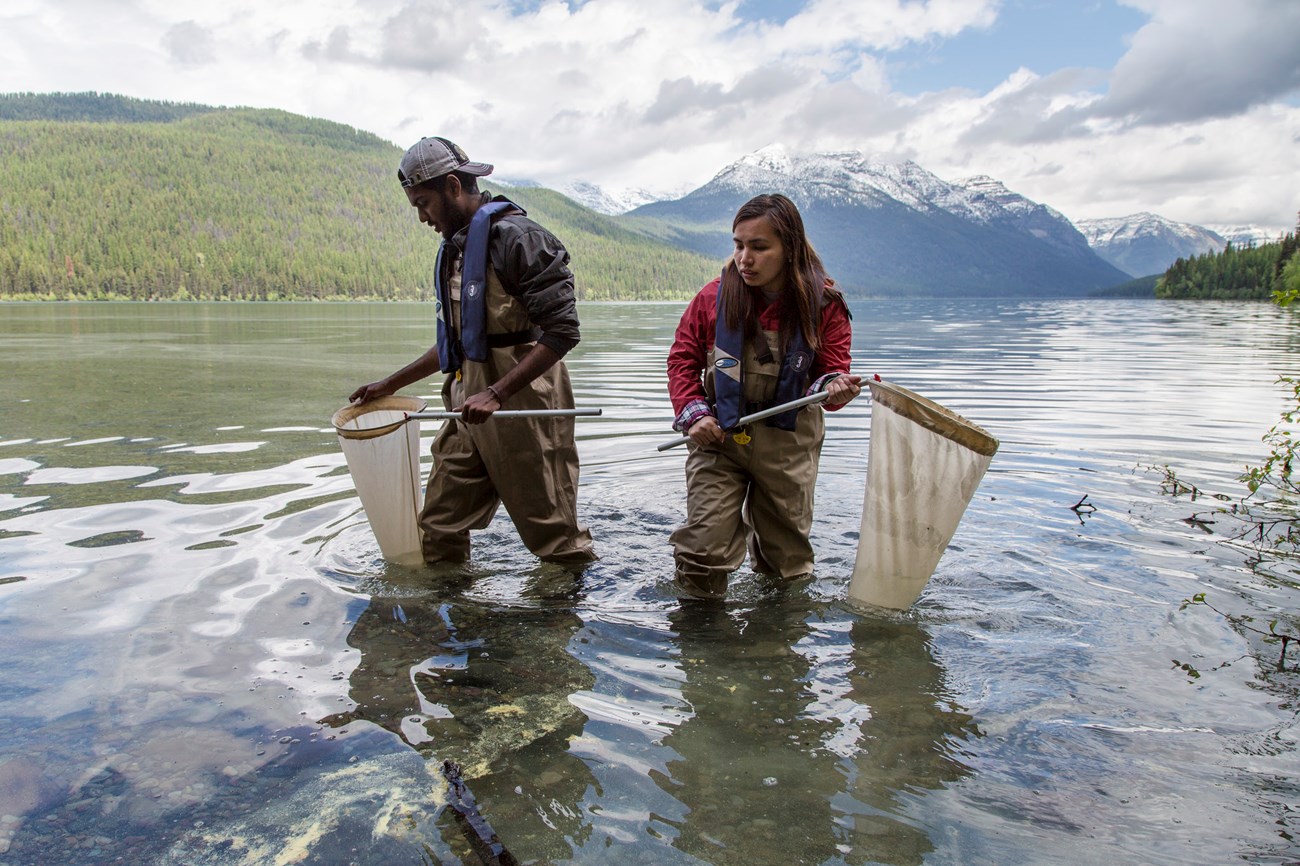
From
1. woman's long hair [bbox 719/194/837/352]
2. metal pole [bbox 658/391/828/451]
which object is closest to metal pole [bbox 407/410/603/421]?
metal pole [bbox 658/391/828/451]

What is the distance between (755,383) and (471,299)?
168cm

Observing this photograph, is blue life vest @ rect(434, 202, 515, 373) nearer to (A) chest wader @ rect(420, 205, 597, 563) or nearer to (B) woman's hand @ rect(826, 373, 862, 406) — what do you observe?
(A) chest wader @ rect(420, 205, 597, 563)

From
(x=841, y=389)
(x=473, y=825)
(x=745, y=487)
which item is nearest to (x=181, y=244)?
(x=745, y=487)

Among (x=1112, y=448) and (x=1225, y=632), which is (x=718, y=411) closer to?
(x=1225, y=632)

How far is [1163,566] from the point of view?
19.5ft

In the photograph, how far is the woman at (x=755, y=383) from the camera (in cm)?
470

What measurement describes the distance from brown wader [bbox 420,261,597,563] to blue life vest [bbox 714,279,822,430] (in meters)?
1.00

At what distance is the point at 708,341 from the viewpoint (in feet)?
16.5

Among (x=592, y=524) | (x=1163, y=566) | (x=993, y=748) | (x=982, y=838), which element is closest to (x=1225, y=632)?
(x=1163, y=566)

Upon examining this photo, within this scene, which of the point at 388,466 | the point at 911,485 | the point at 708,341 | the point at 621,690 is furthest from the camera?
the point at 388,466

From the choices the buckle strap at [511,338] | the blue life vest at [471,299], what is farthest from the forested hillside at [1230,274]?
the blue life vest at [471,299]

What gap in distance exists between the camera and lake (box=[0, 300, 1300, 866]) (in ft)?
9.72

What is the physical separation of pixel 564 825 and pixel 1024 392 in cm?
1564

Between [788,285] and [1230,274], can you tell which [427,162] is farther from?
[1230,274]
